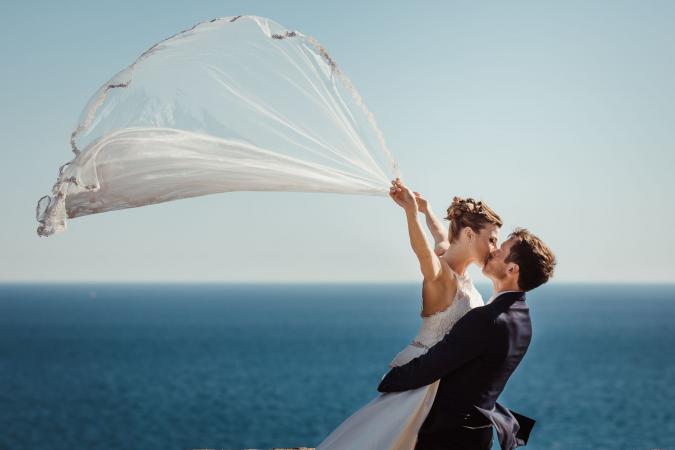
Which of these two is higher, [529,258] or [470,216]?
[470,216]

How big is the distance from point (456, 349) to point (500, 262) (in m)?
0.52

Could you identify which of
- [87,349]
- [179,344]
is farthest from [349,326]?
[87,349]

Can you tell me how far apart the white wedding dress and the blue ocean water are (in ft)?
173

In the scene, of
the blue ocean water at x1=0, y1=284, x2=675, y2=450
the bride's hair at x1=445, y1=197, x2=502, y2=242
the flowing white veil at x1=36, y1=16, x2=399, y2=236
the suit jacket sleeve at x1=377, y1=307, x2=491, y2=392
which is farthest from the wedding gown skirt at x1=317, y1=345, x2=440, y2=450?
the blue ocean water at x1=0, y1=284, x2=675, y2=450

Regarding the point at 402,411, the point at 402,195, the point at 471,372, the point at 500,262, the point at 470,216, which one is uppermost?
the point at 402,195

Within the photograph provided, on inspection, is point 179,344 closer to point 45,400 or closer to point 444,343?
point 45,400

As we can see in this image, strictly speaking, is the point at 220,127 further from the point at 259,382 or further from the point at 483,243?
the point at 259,382

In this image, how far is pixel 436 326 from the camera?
449 cm

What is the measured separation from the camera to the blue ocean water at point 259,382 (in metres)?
62.7

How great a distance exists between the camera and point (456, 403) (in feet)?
14.1

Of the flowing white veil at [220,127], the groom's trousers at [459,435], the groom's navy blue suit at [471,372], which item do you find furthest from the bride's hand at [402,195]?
the groom's trousers at [459,435]

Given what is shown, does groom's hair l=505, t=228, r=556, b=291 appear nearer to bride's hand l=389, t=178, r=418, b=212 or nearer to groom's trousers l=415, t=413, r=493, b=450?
bride's hand l=389, t=178, r=418, b=212

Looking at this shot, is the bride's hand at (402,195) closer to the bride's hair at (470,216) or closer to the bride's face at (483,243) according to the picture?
the bride's hair at (470,216)

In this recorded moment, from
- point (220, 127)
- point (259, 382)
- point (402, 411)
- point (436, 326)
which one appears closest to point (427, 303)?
point (436, 326)
